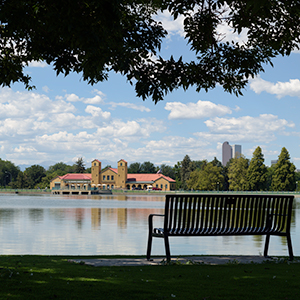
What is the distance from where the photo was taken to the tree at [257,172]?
288 feet

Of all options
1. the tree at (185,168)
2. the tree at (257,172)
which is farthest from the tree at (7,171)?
the tree at (257,172)

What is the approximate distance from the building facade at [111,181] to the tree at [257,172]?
50.9 m

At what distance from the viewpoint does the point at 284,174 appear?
283 ft

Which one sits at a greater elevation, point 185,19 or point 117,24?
point 185,19

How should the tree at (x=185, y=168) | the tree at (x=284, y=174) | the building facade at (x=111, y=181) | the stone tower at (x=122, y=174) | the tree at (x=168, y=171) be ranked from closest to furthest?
1. the tree at (x=284, y=174)
2. the tree at (x=185, y=168)
3. the building facade at (x=111, y=181)
4. the stone tower at (x=122, y=174)
5. the tree at (x=168, y=171)

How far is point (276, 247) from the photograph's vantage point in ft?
38.2

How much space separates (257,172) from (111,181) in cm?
6235

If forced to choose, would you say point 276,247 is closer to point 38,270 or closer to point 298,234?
point 298,234

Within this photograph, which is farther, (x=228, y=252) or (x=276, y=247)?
(x=276, y=247)

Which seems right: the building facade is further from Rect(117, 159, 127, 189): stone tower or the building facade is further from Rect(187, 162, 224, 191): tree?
Rect(187, 162, 224, 191): tree

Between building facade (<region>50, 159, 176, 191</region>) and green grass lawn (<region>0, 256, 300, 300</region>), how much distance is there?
428 feet

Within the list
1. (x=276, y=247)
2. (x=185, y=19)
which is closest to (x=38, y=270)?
(x=185, y=19)

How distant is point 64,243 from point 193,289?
7.89m

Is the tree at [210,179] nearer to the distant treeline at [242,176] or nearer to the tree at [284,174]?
the distant treeline at [242,176]
